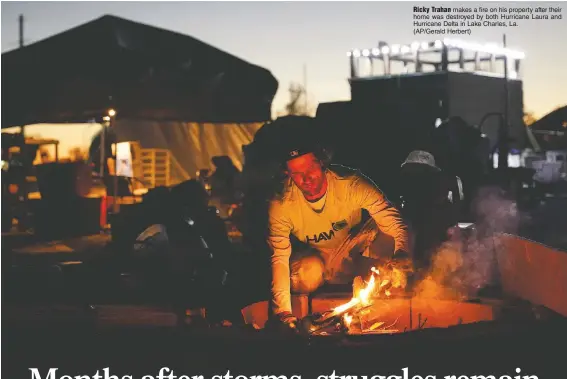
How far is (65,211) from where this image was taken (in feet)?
45.5

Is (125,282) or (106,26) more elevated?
(106,26)

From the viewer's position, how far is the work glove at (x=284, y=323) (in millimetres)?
4949

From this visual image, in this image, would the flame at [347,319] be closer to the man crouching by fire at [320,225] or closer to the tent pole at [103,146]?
the man crouching by fire at [320,225]

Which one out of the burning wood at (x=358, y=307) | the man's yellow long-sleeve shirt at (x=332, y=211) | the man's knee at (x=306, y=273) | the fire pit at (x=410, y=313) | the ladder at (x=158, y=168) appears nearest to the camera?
the burning wood at (x=358, y=307)

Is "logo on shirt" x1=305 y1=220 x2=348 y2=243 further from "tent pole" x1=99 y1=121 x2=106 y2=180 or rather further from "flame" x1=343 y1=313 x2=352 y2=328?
"tent pole" x1=99 y1=121 x2=106 y2=180

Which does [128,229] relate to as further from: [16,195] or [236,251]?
[16,195]

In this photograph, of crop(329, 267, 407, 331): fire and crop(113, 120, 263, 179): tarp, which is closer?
crop(329, 267, 407, 331): fire

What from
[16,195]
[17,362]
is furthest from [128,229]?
[16,195]

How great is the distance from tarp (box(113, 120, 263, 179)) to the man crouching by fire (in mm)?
10592

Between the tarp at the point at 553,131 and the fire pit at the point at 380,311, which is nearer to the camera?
the fire pit at the point at 380,311

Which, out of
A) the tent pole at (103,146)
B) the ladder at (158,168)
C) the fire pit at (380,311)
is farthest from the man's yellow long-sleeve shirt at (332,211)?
the ladder at (158,168)

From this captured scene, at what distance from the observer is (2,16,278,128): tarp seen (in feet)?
34.6

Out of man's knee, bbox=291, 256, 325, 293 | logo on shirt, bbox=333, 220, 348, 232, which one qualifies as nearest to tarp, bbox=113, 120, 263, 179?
man's knee, bbox=291, 256, 325, 293

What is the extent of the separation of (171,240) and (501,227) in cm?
536
